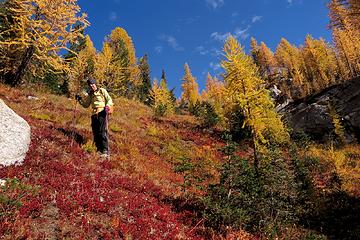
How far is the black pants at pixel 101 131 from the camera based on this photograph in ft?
39.6

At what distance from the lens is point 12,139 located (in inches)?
356

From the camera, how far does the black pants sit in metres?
12.1

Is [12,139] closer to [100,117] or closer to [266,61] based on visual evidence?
[100,117]

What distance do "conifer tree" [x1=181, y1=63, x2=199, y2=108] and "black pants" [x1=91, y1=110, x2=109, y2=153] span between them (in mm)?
65803

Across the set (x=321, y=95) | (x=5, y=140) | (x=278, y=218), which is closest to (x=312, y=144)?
(x=321, y=95)

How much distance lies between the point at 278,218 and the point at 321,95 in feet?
103

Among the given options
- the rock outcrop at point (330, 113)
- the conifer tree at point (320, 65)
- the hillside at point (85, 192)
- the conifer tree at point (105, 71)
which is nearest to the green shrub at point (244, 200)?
the hillside at point (85, 192)

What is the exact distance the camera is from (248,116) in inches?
745

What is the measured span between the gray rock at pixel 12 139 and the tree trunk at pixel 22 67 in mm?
12218

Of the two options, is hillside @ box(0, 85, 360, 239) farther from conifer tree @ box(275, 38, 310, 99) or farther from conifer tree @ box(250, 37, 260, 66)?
conifer tree @ box(250, 37, 260, 66)

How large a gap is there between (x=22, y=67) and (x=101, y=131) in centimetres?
1216

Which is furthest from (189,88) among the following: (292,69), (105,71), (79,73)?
(79,73)

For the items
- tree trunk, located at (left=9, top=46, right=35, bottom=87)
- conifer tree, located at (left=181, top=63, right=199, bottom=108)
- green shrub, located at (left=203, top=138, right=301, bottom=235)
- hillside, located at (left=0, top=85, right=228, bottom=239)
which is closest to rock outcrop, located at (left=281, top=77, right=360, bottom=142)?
green shrub, located at (left=203, top=138, right=301, bottom=235)

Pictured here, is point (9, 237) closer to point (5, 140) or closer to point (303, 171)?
point (5, 140)
